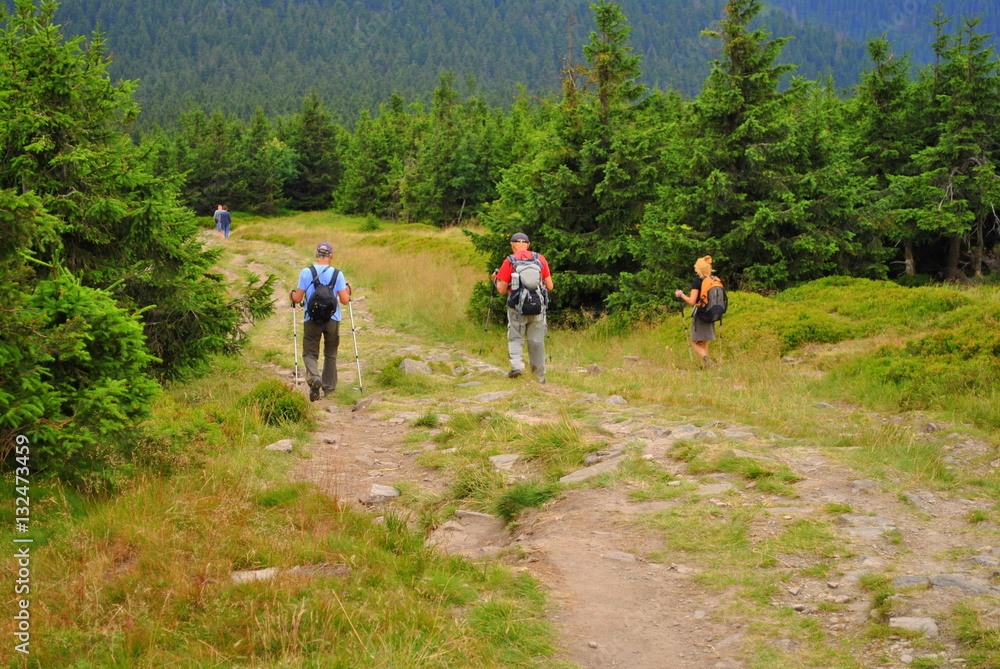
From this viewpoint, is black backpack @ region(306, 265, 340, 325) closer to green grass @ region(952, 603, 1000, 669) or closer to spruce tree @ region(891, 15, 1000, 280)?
green grass @ region(952, 603, 1000, 669)

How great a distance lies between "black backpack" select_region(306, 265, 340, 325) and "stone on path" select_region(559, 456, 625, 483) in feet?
17.3

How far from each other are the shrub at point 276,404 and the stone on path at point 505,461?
2820 mm

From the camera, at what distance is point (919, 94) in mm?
27219

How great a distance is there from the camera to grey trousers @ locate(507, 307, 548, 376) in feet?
39.0

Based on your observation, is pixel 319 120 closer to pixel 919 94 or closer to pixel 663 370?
pixel 919 94

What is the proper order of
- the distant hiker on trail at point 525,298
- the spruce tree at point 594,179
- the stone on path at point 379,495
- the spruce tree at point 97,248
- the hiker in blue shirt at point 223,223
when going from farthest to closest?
the hiker in blue shirt at point 223,223 → the spruce tree at point 594,179 → the distant hiker on trail at point 525,298 → the stone on path at point 379,495 → the spruce tree at point 97,248

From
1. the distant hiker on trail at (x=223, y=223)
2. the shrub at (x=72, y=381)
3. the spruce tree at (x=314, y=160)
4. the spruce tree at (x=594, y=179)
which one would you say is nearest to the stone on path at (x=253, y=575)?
the shrub at (x=72, y=381)

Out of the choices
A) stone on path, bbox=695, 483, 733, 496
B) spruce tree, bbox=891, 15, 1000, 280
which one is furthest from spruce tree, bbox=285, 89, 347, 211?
stone on path, bbox=695, 483, 733, 496

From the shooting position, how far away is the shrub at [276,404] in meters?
9.38

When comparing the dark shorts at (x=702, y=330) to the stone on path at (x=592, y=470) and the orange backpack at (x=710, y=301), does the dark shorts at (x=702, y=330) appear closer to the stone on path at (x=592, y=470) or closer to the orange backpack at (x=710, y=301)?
the orange backpack at (x=710, y=301)

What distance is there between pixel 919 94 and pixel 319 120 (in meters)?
57.5

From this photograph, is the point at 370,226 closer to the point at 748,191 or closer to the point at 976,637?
the point at 748,191

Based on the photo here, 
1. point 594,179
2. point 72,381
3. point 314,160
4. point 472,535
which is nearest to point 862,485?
point 472,535

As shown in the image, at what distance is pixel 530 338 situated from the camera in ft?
39.2
